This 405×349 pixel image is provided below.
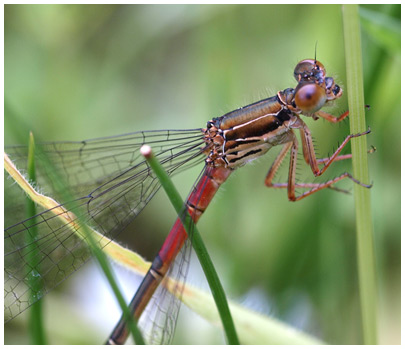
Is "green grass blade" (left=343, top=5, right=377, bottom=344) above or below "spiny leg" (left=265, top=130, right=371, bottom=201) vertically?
below

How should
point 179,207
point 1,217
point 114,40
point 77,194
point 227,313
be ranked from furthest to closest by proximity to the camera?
point 114,40 → point 77,194 → point 1,217 → point 227,313 → point 179,207

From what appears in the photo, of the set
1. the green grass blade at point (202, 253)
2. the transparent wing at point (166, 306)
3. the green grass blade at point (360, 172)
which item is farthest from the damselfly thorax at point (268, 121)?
the green grass blade at point (202, 253)

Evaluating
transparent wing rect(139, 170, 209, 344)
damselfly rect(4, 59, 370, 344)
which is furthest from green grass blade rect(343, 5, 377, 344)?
transparent wing rect(139, 170, 209, 344)

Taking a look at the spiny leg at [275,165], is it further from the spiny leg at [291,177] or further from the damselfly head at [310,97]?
the damselfly head at [310,97]

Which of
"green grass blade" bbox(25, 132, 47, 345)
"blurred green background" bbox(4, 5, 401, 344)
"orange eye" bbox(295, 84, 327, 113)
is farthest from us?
"blurred green background" bbox(4, 5, 401, 344)

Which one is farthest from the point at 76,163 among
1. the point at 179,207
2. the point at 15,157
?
the point at 179,207

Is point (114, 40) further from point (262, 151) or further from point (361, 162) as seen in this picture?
point (361, 162)

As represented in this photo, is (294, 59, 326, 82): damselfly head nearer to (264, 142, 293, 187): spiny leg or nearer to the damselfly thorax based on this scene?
the damselfly thorax
